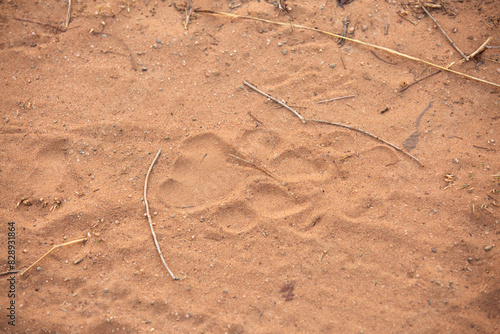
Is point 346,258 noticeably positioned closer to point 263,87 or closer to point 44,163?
point 263,87

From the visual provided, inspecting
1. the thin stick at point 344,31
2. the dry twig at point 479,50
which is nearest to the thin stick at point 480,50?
the dry twig at point 479,50

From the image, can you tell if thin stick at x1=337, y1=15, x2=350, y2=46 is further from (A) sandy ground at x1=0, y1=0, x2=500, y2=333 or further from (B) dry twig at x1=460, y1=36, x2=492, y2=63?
(B) dry twig at x1=460, y1=36, x2=492, y2=63

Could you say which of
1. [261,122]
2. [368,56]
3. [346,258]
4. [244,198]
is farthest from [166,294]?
[368,56]

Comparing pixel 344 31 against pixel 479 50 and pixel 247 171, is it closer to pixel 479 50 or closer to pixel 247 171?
pixel 479 50

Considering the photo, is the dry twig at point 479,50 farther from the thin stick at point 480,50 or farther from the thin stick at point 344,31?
the thin stick at point 344,31

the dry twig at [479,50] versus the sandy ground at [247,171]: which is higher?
the dry twig at [479,50]

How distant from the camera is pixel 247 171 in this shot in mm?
2482

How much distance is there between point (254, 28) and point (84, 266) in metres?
2.24

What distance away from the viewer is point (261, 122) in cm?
263

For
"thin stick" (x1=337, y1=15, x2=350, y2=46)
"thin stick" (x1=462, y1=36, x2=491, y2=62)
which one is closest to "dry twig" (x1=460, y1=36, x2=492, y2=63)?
"thin stick" (x1=462, y1=36, x2=491, y2=62)

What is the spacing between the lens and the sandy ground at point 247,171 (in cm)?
216

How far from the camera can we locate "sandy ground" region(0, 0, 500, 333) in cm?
216

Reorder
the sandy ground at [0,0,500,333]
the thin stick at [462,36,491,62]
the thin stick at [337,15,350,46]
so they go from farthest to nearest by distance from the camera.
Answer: the thin stick at [337,15,350,46] < the thin stick at [462,36,491,62] < the sandy ground at [0,0,500,333]

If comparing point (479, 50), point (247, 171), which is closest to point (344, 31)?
point (479, 50)
